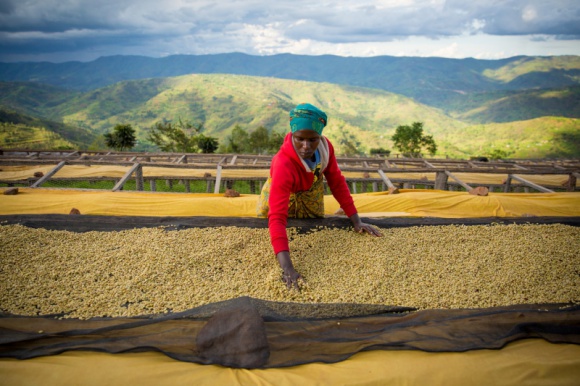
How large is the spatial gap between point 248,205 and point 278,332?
2239mm

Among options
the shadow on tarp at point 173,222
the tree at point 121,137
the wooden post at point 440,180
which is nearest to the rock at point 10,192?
the shadow on tarp at point 173,222

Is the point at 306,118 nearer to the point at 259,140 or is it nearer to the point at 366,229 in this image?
the point at 366,229

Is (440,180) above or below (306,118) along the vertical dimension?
below

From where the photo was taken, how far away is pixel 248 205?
364cm

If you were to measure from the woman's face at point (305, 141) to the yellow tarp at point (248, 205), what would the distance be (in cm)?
144

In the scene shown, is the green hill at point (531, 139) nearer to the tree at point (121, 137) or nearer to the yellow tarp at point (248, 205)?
the tree at point (121, 137)

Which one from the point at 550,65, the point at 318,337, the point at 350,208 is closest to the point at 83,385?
the point at 318,337

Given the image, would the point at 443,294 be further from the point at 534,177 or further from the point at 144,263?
the point at 534,177

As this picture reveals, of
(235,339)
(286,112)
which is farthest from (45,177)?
(286,112)

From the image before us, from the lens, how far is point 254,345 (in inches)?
54.6

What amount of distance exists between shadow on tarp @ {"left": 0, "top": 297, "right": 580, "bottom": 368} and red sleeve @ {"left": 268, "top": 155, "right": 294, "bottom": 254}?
446 millimetres

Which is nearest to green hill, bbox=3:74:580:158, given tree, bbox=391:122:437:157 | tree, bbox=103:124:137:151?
tree, bbox=391:122:437:157

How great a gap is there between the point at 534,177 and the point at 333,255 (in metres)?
7.45

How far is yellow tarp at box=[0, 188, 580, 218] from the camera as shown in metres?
3.49
